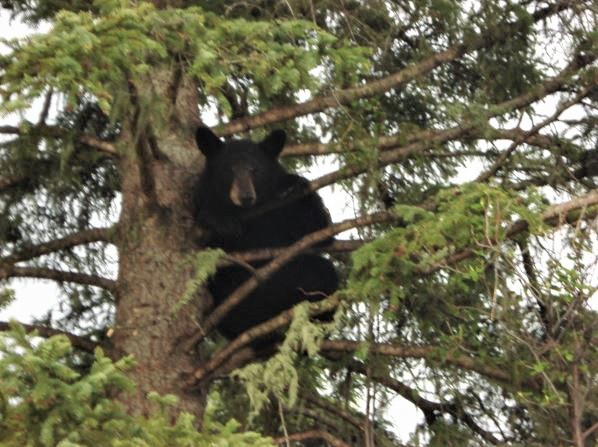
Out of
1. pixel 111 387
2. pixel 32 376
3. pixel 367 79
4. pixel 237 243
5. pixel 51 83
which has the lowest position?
pixel 32 376

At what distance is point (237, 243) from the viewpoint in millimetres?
8148

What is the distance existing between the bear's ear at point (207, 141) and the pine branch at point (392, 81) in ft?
0.44

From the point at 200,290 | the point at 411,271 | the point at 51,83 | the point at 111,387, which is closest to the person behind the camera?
the point at 51,83

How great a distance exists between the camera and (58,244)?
7527mm

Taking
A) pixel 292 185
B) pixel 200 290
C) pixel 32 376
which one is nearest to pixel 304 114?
pixel 292 185

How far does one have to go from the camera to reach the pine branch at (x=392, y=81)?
741 cm

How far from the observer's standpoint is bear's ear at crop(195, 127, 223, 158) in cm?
782

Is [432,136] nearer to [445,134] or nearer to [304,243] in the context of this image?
[445,134]

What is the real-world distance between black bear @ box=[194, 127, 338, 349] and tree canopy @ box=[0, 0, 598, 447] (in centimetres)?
15

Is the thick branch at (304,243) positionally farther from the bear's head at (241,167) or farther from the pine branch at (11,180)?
the pine branch at (11,180)

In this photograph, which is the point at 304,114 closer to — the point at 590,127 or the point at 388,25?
the point at 388,25

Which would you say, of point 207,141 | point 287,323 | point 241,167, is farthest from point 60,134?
point 287,323

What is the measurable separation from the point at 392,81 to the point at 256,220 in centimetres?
151

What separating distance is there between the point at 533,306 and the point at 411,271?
1.31 metres
